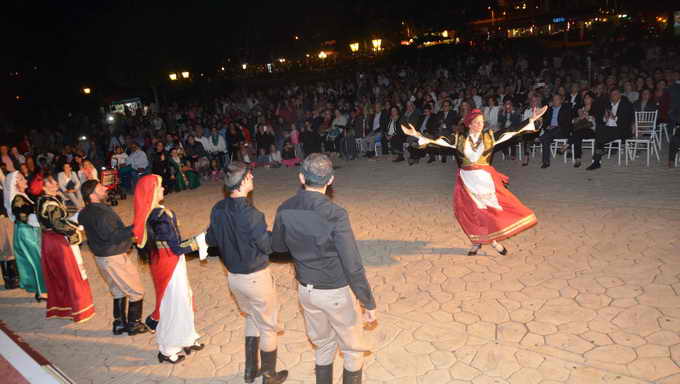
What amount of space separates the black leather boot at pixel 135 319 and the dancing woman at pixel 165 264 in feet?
1.83

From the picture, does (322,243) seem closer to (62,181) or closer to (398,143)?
(62,181)

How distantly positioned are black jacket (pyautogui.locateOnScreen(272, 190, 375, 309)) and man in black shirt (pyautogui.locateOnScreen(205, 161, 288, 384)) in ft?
1.18

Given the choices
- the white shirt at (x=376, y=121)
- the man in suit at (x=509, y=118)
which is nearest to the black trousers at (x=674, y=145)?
the man in suit at (x=509, y=118)

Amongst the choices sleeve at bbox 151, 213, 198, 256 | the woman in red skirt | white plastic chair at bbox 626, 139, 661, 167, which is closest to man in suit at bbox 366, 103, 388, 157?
white plastic chair at bbox 626, 139, 661, 167

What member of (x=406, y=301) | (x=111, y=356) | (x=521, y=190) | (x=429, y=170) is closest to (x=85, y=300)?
(x=111, y=356)

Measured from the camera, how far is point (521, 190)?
356 inches

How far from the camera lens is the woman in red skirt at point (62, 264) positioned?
5352mm

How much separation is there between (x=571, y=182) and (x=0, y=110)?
2729 cm

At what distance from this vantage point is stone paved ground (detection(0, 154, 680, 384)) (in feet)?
13.2

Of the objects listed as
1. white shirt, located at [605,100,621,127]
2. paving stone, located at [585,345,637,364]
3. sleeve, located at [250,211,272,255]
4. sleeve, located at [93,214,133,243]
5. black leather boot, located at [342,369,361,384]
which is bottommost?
paving stone, located at [585,345,637,364]

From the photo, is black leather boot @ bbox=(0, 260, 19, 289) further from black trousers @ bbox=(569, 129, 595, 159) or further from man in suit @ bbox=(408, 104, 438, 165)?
black trousers @ bbox=(569, 129, 595, 159)

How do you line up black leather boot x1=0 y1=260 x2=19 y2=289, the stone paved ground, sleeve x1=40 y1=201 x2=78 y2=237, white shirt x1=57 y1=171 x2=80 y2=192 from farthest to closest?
white shirt x1=57 y1=171 x2=80 y2=192, black leather boot x1=0 y1=260 x2=19 y2=289, sleeve x1=40 y1=201 x2=78 y2=237, the stone paved ground

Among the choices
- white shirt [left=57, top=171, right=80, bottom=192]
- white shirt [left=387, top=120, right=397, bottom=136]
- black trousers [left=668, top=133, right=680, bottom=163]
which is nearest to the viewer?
black trousers [left=668, top=133, right=680, bottom=163]

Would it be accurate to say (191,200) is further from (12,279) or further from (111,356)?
(111,356)
